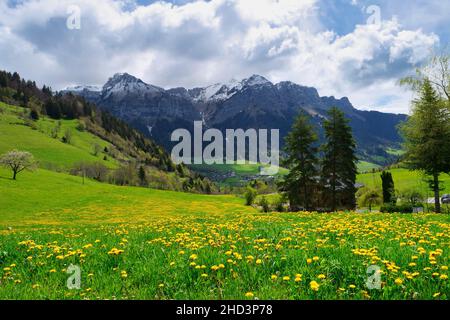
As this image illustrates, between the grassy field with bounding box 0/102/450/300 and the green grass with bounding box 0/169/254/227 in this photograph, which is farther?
the green grass with bounding box 0/169/254/227

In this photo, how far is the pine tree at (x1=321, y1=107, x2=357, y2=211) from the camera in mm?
54062

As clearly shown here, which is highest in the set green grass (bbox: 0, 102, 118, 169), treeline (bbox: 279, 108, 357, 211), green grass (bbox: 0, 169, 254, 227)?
green grass (bbox: 0, 102, 118, 169)

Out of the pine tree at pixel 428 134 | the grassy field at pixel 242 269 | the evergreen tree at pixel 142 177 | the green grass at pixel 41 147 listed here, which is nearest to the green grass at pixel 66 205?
the pine tree at pixel 428 134

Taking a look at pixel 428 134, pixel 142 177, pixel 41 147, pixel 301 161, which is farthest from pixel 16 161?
pixel 428 134

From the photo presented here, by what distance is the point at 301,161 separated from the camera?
5225 cm

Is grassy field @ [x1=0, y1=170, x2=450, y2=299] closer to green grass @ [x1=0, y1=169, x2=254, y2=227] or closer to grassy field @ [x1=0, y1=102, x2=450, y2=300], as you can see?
grassy field @ [x1=0, y1=102, x2=450, y2=300]

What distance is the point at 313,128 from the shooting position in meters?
53.4

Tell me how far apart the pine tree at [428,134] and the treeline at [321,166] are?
14.8m

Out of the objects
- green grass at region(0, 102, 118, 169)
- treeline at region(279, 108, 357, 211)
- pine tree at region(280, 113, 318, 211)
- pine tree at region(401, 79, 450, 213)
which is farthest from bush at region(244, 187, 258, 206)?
green grass at region(0, 102, 118, 169)

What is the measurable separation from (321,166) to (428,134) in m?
19.5

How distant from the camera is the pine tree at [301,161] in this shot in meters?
52.0
